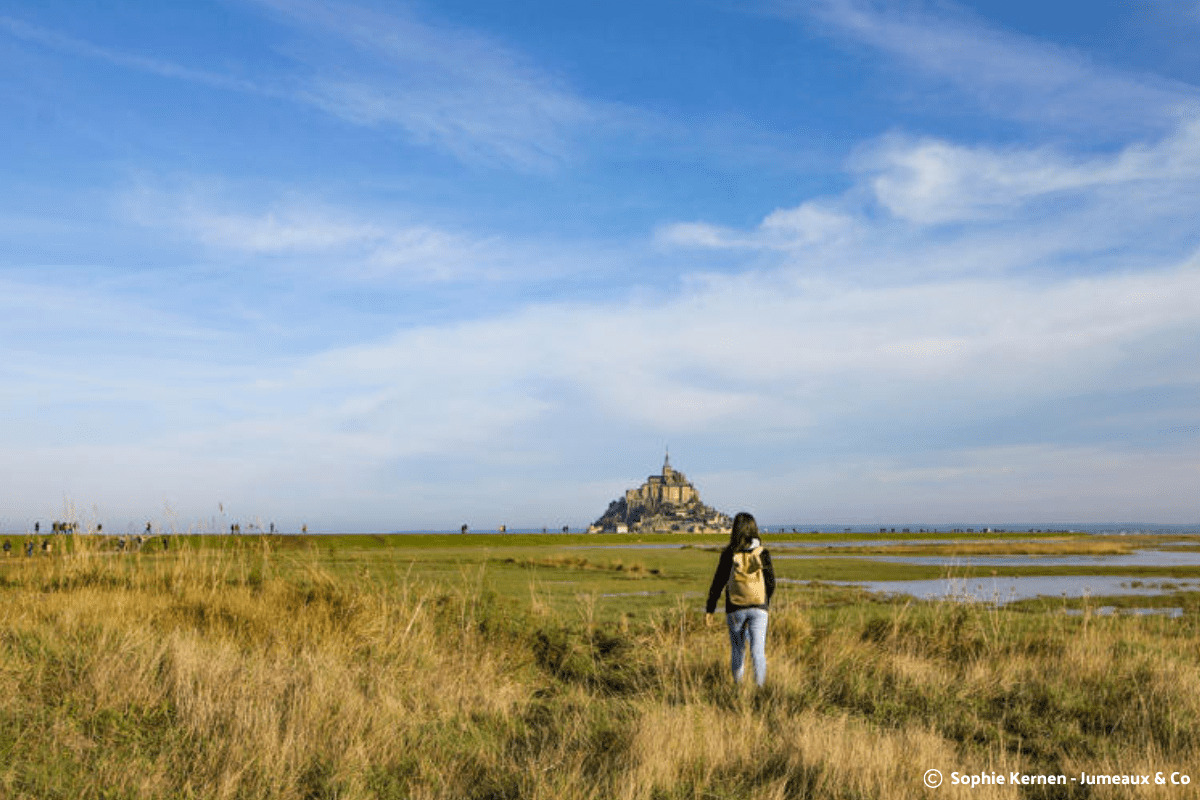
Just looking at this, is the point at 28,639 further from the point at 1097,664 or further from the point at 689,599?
the point at 689,599

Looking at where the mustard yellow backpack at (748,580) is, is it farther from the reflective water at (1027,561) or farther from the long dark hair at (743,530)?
the reflective water at (1027,561)

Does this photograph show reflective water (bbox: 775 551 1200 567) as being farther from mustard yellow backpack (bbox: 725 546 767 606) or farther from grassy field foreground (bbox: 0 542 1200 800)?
mustard yellow backpack (bbox: 725 546 767 606)

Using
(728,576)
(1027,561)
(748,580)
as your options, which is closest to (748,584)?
(748,580)

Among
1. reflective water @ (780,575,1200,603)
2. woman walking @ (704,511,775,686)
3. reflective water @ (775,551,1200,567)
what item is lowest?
reflective water @ (775,551,1200,567)

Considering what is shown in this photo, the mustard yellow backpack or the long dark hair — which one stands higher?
the long dark hair

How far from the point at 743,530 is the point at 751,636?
137 cm

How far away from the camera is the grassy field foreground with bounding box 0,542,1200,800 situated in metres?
→ 6.32

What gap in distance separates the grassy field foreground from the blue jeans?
0.29 metres

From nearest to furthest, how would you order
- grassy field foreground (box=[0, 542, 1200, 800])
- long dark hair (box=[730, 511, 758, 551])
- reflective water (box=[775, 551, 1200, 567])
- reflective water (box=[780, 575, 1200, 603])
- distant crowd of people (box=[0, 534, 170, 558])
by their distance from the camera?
grassy field foreground (box=[0, 542, 1200, 800]), long dark hair (box=[730, 511, 758, 551]), distant crowd of people (box=[0, 534, 170, 558]), reflective water (box=[780, 575, 1200, 603]), reflective water (box=[775, 551, 1200, 567])

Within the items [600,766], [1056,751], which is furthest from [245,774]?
[1056,751]

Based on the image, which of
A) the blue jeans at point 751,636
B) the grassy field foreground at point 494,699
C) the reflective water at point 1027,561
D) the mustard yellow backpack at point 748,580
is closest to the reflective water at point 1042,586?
the reflective water at point 1027,561

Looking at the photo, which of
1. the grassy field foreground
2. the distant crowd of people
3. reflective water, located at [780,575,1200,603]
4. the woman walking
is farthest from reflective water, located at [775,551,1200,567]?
the distant crowd of people

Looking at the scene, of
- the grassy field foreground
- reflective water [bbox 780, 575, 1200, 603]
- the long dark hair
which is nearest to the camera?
the grassy field foreground

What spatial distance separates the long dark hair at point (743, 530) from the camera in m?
9.65
